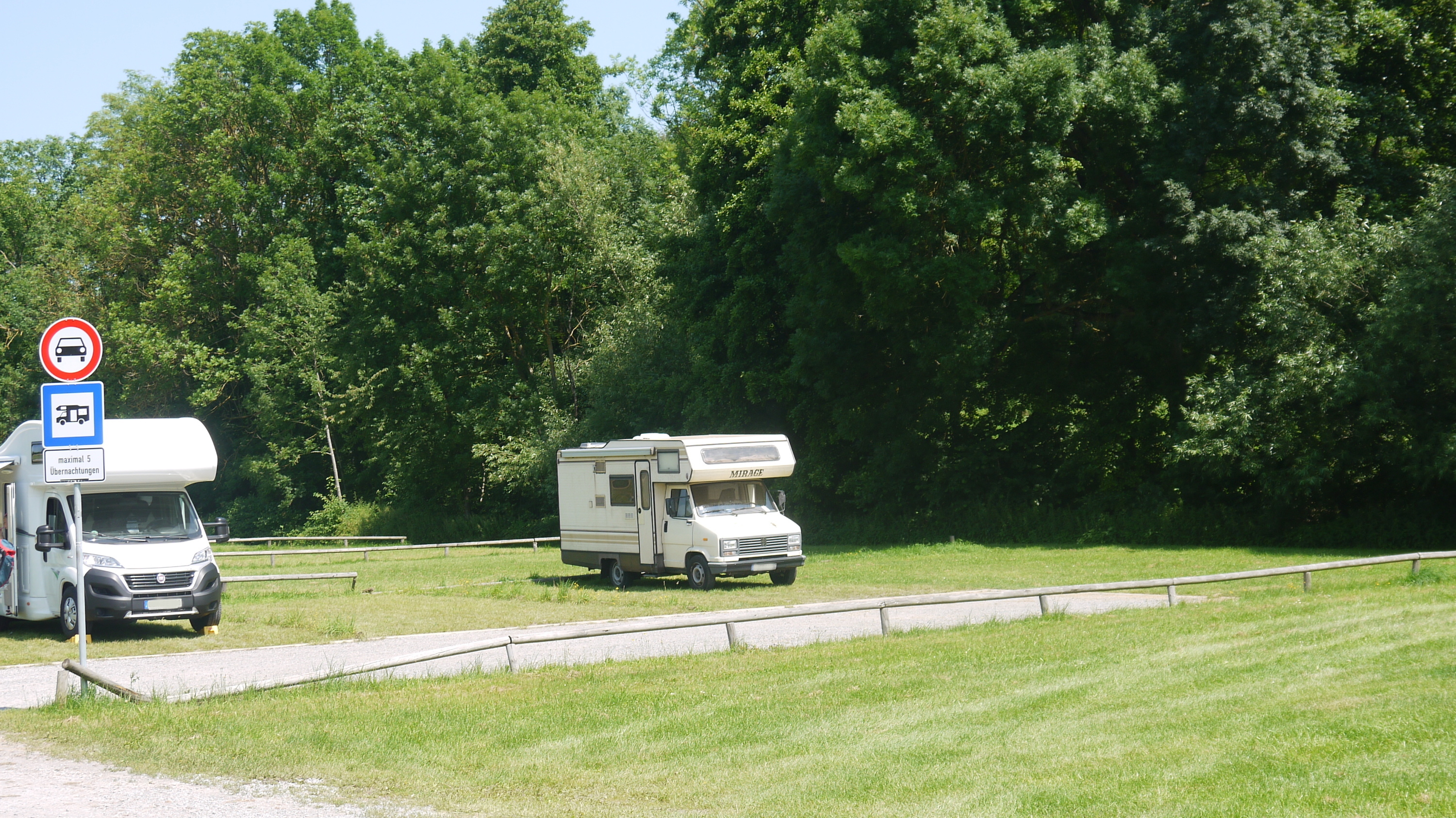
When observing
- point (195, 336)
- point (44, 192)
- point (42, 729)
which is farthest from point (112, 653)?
point (44, 192)

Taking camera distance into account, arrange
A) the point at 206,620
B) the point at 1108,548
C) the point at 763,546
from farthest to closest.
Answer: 1. the point at 1108,548
2. the point at 763,546
3. the point at 206,620

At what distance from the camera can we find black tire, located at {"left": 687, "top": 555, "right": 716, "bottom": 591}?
2277 cm

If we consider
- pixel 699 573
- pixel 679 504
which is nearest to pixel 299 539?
pixel 679 504

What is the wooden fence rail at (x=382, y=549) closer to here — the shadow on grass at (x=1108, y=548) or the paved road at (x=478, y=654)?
the shadow on grass at (x=1108, y=548)

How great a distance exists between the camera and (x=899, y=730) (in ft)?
29.5

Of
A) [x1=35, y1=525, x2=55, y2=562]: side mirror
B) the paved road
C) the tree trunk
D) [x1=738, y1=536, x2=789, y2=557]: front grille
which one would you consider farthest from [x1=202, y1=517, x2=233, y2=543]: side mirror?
the tree trunk

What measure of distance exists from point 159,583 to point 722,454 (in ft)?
33.2

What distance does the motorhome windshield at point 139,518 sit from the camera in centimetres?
1694

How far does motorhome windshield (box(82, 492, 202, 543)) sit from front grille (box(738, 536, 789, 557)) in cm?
939

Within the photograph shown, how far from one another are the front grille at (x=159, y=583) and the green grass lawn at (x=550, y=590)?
744mm

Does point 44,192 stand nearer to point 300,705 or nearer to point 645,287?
point 645,287

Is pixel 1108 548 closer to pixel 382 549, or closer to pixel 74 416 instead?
pixel 382 549

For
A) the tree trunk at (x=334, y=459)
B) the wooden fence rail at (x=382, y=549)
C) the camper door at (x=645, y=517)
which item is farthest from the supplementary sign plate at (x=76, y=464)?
the tree trunk at (x=334, y=459)

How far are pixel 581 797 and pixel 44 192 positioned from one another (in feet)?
249
